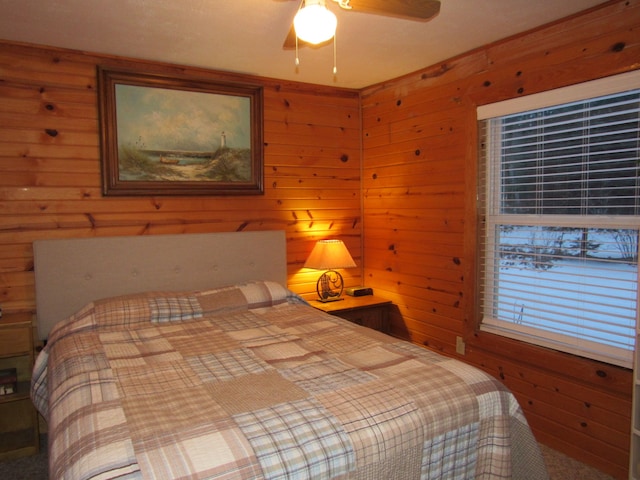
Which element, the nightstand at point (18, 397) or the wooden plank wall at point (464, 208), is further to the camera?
the nightstand at point (18, 397)

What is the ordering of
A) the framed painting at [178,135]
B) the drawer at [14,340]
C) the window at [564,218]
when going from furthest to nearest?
the framed painting at [178,135], the drawer at [14,340], the window at [564,218]

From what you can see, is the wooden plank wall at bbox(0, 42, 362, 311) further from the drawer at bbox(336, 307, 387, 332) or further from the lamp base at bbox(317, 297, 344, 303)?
the drawer at bbox(336, 307, 387, 332)

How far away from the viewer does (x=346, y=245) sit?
410cm

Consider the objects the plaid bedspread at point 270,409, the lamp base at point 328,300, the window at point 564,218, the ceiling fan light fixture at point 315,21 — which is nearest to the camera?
the plaid bedspread at point 270,409

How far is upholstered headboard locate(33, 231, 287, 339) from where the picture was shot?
2.87 m

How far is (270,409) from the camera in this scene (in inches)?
61.5

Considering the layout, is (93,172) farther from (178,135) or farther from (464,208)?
(464,208)

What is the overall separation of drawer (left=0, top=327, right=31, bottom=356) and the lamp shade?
1944 millimetres

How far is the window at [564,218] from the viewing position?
2283 mm

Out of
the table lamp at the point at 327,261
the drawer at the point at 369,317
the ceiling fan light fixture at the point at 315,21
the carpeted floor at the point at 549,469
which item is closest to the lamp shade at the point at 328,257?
the table lamp at the point at 327,261

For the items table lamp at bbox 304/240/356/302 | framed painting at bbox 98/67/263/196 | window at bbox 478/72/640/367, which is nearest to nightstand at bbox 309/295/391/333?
table lamp at bbox 304/240/356/302

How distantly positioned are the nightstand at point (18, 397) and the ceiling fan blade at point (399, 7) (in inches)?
97.2

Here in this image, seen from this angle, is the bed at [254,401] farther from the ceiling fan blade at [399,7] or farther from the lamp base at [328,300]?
the ceiling fan blade at [399,7]

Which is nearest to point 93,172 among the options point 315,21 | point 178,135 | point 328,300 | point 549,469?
point 178,135
